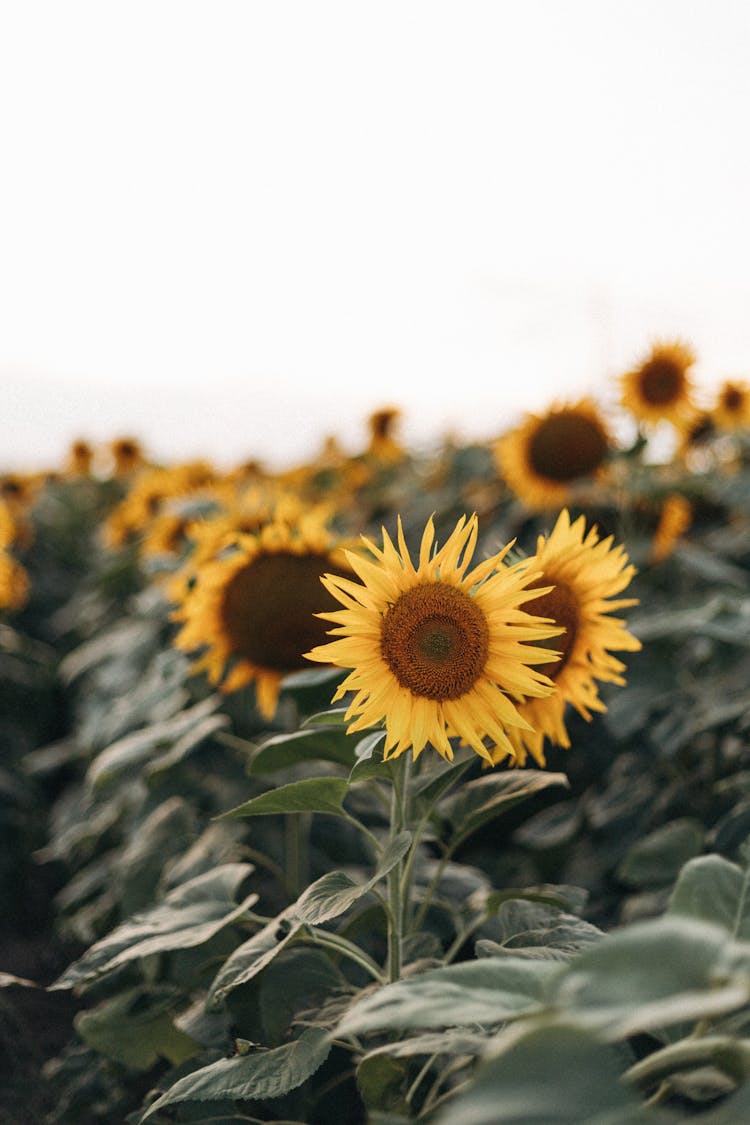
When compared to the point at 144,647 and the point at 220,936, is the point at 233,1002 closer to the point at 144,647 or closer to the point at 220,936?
the point at 220,936

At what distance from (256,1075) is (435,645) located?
51 cm

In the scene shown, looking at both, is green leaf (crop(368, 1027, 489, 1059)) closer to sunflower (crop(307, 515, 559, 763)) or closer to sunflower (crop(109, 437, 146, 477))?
sunflower (crop(307, 515, 559, 763))

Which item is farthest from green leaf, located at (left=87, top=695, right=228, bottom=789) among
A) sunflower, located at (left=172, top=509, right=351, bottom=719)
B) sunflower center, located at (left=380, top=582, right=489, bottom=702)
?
sunflower center, located at (left=380, top=582, right=489, bottom=702)

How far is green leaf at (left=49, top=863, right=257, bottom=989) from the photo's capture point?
4.35 ft

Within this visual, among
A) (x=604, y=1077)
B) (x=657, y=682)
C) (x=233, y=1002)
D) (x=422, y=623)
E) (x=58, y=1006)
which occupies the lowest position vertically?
(x=58, y=1006)

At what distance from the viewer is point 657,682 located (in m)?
2.37

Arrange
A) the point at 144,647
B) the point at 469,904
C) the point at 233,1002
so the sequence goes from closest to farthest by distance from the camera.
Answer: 1. the point at 233,1002
2. the point at 469,904
3. the point at 144,647

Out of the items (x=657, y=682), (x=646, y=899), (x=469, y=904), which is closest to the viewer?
(x=469, y=904)

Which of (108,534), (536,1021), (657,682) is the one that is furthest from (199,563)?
(108,534)

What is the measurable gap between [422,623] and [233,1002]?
28.1 inches

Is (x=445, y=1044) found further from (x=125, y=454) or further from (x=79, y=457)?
(x=79, y=457)

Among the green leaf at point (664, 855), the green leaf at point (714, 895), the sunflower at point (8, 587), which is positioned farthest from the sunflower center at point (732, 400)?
the green leaf at point (714, 895)

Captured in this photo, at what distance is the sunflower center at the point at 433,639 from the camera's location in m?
1.21

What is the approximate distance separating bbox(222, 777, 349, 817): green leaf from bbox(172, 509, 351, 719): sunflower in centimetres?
70
